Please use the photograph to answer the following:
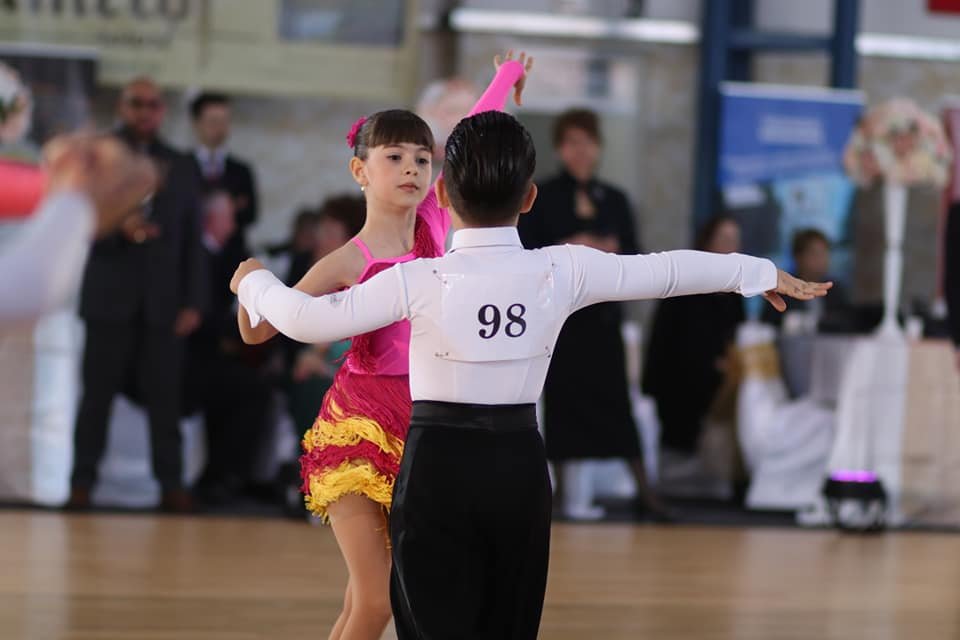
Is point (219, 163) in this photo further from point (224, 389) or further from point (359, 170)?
point (359, 170)

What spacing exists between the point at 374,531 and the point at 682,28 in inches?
297

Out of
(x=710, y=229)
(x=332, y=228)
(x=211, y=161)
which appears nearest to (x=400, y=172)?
(x=332, y=228)

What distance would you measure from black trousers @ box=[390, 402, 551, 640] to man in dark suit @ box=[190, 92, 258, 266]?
15.4ft

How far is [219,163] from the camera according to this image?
23.0ft

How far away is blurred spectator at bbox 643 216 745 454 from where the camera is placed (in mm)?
6855

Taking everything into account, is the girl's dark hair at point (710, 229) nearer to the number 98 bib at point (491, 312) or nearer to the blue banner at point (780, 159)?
the blue banner at point (780, 159)

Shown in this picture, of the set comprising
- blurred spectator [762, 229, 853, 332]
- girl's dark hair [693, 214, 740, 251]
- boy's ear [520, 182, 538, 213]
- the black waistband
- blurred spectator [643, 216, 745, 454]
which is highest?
boy's ear [520, 182, 538, 213]

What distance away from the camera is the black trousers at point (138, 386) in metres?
5.84

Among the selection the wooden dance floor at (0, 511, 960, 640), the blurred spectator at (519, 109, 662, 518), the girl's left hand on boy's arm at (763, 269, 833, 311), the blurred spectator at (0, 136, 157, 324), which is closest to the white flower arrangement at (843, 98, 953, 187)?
the blurred spectator at (519, 109, 662, 518)

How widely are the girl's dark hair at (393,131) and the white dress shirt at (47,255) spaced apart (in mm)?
1206

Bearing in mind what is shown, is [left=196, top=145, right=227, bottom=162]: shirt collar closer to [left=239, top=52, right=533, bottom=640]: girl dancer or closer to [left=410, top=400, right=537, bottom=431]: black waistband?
[left=239, top=52, right=533, bottom=640]: girl dancer

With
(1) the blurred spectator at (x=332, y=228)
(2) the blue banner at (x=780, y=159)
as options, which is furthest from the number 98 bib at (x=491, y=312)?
(2) the blue banner at (x=780, y=159)

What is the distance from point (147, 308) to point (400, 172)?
3382 mm

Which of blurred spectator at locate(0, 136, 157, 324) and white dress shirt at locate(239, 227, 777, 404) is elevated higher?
blurred spectator at locate(0, 136, 157, 324)
